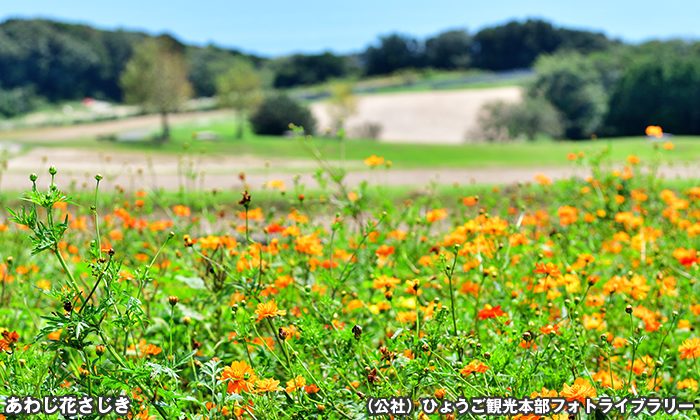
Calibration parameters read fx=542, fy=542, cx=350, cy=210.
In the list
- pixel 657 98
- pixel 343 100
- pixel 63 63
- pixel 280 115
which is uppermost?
pixel 63 63

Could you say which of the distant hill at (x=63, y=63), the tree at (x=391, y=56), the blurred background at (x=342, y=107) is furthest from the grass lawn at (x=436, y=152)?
the tree at (x=391, y=56)

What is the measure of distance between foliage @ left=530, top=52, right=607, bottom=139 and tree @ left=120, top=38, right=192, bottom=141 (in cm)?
2082

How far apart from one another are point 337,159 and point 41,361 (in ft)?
45.6

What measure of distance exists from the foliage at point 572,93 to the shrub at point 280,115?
48.9 feet

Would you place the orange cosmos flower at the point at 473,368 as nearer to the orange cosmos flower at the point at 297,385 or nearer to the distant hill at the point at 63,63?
the orange cosmos flower at the point at 297,385

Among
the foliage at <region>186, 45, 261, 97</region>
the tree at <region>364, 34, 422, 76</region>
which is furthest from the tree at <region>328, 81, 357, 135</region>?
the tree at <region>364, 34, 422, 76</region>

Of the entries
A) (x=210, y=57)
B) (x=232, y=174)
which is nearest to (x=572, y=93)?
(x=232, y=174)

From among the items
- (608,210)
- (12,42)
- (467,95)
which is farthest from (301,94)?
(608,210)

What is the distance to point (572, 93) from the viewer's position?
107 ft

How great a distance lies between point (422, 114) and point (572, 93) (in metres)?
9.16

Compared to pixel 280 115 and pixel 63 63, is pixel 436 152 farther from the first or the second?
pixel 63 63

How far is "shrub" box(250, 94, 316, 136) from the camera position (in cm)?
2484

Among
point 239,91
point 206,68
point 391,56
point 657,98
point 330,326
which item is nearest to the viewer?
point 330,326

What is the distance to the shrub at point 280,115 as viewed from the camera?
978 inches
